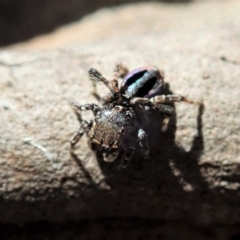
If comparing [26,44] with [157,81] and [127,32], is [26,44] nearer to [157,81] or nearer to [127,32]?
[127,32]

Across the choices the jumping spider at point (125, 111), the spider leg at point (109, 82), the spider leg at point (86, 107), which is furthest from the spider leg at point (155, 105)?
the spider leg at point (86, 107)

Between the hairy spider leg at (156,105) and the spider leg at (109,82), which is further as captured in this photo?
the spider leg at (109,82)

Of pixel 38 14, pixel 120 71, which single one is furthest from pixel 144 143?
pixel 38 14

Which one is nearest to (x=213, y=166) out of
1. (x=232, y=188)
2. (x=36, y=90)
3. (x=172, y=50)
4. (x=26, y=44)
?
(x=232, y=188)

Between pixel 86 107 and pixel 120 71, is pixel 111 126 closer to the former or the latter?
pixel 86 107

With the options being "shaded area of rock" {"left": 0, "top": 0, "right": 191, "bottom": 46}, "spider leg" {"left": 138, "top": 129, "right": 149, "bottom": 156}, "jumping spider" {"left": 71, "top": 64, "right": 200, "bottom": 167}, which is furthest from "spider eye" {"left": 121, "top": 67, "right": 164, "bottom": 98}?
"shaded area of rock" {"left": 0, "top": 0, "right": 191, "bottom": 46}

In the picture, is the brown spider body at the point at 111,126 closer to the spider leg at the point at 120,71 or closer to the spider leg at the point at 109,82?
the spider leg at the point at 109,82

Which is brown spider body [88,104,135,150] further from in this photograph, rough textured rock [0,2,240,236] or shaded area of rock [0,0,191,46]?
shaded area of rock [0,0,191,46]

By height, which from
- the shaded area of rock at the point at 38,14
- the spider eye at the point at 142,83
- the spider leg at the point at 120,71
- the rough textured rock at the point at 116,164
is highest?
the shaded area of rock at the point at 38,14
